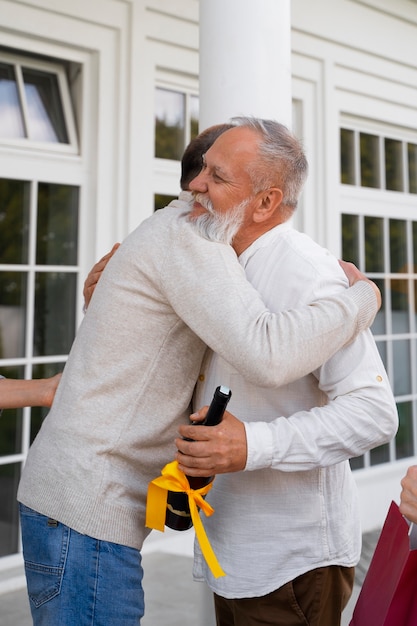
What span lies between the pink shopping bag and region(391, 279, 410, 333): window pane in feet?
13.6

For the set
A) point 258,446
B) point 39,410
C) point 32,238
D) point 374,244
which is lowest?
point 39,410

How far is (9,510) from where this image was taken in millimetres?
3320

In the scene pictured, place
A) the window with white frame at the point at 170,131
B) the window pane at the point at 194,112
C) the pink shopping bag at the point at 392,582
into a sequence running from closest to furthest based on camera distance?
the pink shopping bag at the point at 392,582, the window with white frame at the point at 170,131, the window pane at the point at 194,112

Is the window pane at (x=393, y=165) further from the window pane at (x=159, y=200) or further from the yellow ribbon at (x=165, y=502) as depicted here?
the yellow ribbon at (x=165, y=502)

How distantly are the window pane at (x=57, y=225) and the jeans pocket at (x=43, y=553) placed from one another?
2.29 meters

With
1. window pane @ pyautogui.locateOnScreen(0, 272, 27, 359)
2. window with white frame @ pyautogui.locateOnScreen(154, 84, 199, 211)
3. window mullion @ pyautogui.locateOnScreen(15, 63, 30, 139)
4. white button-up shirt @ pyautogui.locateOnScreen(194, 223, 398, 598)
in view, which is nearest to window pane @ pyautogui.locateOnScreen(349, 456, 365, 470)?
window with white frame @ pyautogui.locateOnScreen(154, 84, 199, 211)

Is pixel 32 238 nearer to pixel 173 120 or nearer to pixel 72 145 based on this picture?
pixel 72 145

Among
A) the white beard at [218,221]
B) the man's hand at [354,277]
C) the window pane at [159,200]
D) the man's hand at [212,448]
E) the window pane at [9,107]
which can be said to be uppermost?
the window pane at [9,107]

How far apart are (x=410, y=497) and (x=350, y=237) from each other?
12.6 feet

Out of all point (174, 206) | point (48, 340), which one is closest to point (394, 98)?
point (48, 340)

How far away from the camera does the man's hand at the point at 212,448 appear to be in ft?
3.77

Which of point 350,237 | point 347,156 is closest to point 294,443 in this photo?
point 350,237

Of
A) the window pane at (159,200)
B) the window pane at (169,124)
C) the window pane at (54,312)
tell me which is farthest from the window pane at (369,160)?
the window pane at (54,312)

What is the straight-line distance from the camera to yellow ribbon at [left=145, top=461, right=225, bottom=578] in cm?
119
